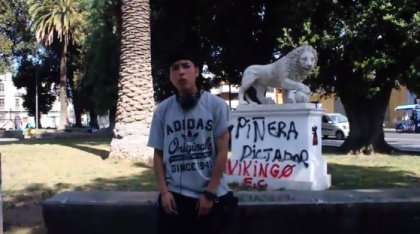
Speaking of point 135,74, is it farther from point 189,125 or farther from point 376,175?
point 189,125

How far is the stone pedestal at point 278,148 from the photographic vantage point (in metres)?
8.66

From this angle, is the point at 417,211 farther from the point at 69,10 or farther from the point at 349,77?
the point at 69,10

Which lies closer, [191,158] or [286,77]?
[191,158]

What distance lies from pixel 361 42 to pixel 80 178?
9.65 metres

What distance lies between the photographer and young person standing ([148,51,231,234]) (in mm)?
3387

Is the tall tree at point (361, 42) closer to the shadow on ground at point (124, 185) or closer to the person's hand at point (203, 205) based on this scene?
the shadow on ground at point (124, 185)

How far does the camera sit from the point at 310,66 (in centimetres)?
889

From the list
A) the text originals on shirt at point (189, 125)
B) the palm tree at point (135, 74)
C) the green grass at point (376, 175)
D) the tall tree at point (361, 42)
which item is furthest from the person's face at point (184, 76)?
the tall tree at point (361, 42)

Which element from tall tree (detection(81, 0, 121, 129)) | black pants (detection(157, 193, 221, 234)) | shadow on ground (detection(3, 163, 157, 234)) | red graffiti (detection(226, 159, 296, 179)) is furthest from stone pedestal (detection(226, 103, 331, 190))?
tall tree (detection(81, 0, 121, 129))

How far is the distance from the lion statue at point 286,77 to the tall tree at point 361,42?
7289 millimetres

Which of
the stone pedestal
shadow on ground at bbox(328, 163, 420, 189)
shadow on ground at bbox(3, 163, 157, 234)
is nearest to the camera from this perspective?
→ shadow on ground at bbox(3, 163, 157, 234)

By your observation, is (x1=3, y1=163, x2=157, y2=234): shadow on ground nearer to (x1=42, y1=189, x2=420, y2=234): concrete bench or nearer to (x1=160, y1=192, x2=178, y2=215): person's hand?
(x1=42, y1=189, x2=420, y2=234): concrete bench

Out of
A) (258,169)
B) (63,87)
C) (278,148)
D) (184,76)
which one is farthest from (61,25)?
(184,76)

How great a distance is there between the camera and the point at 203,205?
3.30 metres
